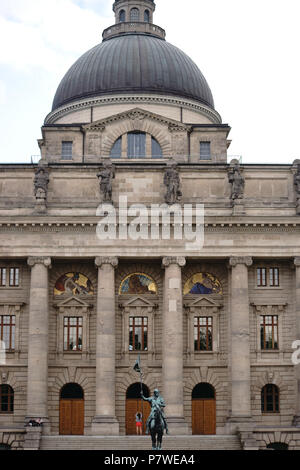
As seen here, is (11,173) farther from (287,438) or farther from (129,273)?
(287,438)

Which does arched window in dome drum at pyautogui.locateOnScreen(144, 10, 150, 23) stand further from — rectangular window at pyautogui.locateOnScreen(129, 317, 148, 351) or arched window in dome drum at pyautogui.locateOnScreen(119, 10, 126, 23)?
rectangular window at pyautogui.locateOnScreen(129, 317, 148, 351)

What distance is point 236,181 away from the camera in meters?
58.1

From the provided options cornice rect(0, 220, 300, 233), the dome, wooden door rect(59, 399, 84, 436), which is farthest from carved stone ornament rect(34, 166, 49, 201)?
wooden door rect(59, 399, 84, 436)

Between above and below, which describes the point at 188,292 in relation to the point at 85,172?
below

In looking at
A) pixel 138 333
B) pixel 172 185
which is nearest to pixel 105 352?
pixel 138 333

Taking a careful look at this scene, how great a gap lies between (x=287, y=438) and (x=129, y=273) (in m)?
14.4

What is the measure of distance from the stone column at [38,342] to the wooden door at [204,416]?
940 centimetres

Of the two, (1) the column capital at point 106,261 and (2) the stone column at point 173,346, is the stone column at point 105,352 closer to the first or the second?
(1) the column capital at point 106,261

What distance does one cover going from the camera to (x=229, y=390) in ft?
188
